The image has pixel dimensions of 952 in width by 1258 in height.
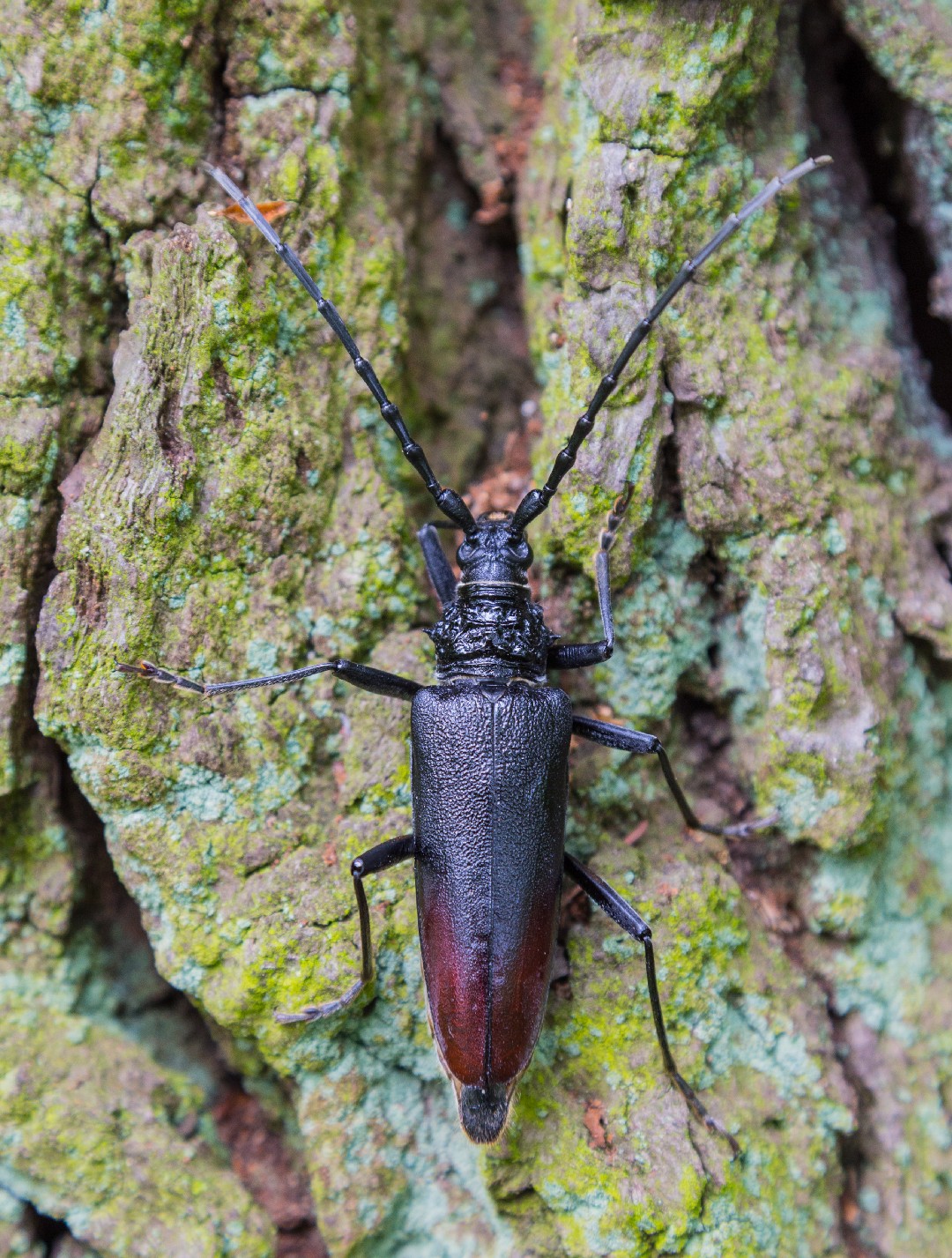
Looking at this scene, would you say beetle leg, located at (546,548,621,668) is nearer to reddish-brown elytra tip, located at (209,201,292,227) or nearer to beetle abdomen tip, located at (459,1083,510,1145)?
beetle abdomen tip, located at (459,1083,510,1145)

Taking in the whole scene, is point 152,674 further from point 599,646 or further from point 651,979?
point 651,979

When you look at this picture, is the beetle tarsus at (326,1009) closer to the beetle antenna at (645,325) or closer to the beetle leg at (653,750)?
the beetle leg at (653,750)

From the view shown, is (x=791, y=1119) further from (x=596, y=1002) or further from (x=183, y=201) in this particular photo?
(x=183, y=201)

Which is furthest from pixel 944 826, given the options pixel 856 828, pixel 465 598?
pixel 465 598

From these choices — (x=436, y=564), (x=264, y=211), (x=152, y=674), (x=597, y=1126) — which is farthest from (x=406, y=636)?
(x=597, y=1126)

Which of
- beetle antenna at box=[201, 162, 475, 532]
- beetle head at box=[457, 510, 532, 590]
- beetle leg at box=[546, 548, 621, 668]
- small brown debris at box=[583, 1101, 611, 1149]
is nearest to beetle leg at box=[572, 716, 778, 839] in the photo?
beetle leg at box=[546, 548, 621, 668]
